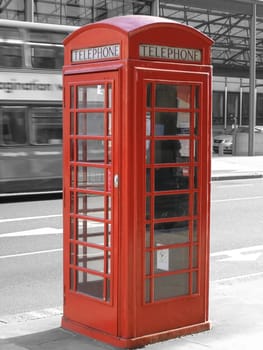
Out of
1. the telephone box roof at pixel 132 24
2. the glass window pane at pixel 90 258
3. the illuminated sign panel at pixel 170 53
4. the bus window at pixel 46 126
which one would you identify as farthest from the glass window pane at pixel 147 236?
the bus window at pixel 46 126

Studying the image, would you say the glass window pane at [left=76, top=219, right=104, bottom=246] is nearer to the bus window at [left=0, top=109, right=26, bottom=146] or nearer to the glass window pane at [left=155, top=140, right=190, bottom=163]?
the glass window pane at [left=155, top=140, right=190, bottom=163]

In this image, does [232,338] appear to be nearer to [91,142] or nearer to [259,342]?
[259,342]

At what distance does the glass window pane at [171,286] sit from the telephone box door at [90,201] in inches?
14.8

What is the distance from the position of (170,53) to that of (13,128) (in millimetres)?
10215

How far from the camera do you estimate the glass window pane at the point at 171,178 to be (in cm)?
516

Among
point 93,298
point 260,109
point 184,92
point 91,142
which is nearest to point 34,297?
point 93,298

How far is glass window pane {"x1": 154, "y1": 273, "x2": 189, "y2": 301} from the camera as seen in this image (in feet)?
17.2

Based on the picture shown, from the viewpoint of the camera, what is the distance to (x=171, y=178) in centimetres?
525

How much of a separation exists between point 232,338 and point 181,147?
156 centimetres

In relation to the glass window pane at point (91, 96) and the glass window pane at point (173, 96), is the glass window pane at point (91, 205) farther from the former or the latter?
the glass window pane at point (173, 96)

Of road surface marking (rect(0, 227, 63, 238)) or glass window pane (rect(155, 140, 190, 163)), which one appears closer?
glass window pane (rect(155, 140, 190, 163))

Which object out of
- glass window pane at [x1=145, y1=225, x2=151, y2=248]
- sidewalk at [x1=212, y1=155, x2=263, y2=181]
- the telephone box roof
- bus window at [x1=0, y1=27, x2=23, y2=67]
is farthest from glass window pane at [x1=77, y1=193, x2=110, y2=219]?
sidewalk at [x1=212, y1=155, x2=263, y2=181]

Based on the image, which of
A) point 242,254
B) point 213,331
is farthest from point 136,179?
point 242,254

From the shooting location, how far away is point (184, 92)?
5.25m
